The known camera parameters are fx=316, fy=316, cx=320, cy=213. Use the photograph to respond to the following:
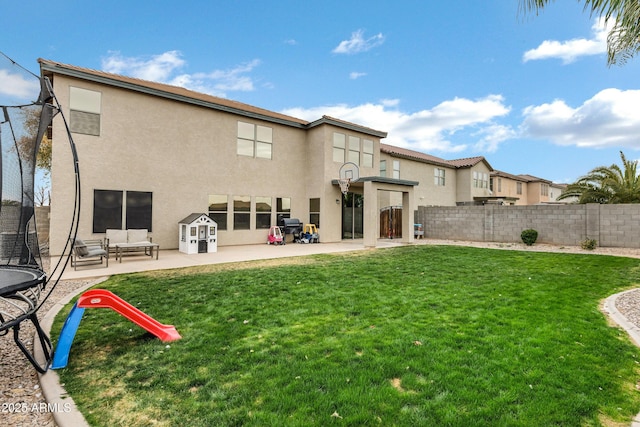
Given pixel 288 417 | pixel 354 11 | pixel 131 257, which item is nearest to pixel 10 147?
pixel 288 417

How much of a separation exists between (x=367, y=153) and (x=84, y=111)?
13.1 m

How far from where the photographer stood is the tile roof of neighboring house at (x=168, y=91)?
10492 mm

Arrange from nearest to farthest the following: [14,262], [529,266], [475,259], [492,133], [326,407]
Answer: [326,407], [14,262], [529,266], [475,259], [492,133]

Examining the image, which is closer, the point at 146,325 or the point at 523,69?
the point at 146,325

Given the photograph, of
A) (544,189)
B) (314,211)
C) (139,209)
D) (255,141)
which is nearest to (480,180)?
(544,189)

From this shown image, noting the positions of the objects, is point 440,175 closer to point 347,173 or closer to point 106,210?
point 347,173

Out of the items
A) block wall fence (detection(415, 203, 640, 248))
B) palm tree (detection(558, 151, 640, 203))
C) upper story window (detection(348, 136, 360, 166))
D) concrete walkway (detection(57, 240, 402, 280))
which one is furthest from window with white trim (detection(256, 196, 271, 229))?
palm tree (detection(558, 151, 640, 203))

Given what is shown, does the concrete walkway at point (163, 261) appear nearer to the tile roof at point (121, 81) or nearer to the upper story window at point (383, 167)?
the tile roof at point (121, 81)

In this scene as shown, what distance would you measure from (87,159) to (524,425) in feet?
44.1

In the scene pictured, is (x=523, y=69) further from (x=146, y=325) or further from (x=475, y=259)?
(x=146, y=325)

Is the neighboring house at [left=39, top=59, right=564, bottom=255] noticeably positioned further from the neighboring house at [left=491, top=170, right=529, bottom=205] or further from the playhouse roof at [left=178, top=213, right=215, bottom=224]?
the neighboring house at [left=491, top=170, right=529, bottom=205]

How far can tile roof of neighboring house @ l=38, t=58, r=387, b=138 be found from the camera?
10492mm

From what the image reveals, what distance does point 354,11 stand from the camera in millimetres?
15695

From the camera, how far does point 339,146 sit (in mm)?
16812
